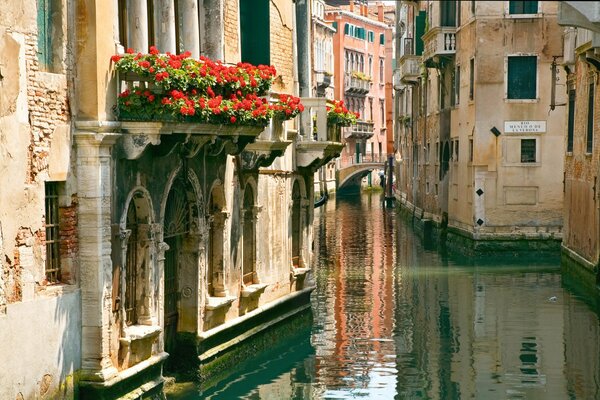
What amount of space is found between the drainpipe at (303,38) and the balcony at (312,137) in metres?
0.81

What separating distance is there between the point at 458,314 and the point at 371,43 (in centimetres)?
6067

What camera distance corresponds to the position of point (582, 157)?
24.6 m

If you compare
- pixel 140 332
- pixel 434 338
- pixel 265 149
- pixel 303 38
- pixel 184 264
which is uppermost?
pixel 303 38

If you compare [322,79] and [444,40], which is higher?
[322,79]

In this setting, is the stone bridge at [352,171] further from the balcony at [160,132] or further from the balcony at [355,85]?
the balcony at [160,132]

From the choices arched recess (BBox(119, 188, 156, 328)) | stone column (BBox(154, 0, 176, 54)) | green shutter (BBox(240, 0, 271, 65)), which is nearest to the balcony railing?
green shutter (BBox(240, 0, 271, 65))

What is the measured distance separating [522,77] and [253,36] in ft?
47.0

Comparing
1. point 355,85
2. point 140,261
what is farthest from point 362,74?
point 140,261

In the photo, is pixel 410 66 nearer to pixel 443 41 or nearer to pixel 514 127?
pixel 443 41

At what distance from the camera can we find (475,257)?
94.3 feet

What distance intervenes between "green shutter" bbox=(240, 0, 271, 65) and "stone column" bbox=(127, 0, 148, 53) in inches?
167

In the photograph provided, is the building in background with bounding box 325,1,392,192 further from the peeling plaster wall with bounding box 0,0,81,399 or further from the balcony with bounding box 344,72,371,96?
the peeling plaster wall with bounding box 0,0,81,399

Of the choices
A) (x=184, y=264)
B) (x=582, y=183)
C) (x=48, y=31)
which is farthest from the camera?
(x=582, y=183)

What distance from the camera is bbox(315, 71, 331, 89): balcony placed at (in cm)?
6431
